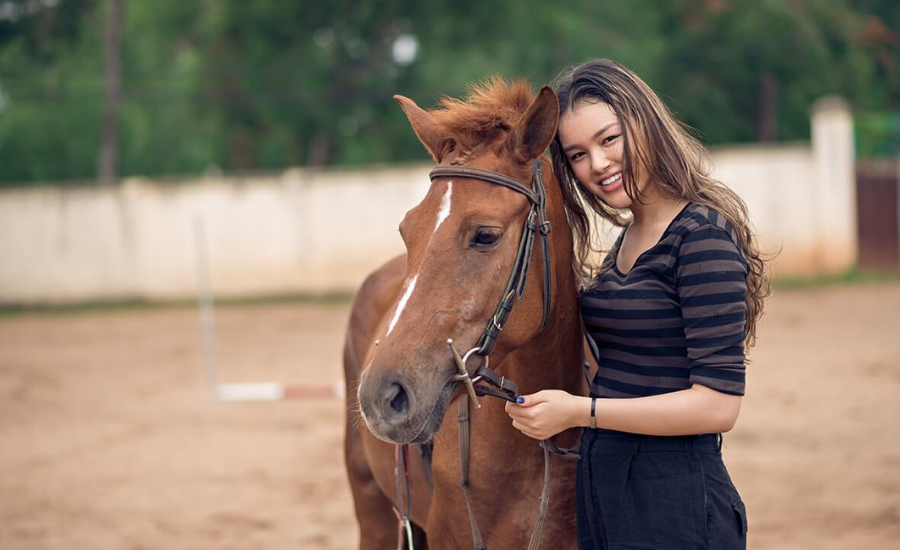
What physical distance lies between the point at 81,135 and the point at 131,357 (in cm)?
1972

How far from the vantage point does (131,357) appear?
Result: 12.4 meters

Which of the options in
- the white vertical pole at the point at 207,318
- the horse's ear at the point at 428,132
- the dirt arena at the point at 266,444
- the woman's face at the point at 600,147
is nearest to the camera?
the woman's face at the point at 600,147

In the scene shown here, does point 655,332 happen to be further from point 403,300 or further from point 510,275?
point 403,300

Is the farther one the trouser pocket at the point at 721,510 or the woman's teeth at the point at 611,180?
the woman's teeth at the point at 611,180

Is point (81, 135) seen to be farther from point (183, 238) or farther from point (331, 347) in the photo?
point (331, 347)

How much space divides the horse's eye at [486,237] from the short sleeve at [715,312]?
0.43 meters

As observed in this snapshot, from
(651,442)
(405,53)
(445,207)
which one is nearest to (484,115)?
(445,207)

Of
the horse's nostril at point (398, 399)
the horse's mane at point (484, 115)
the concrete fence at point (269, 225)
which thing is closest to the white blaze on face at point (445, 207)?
the horse's mane at point (484, 115)

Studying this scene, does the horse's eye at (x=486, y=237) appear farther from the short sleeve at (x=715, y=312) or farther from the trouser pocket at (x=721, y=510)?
the trouser pocket at (x=721, y=510)

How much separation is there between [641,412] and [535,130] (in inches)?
28.0

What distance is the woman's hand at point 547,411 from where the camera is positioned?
207cm

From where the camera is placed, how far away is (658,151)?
215cm

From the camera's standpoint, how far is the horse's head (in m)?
1.98

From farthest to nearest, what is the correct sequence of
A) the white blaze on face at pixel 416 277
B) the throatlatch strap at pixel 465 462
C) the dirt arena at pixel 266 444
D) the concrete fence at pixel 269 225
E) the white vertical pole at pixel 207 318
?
the concrete fence at pixel 269 225 → the white vertical pole at pixel 207 318 → the dirt arena at pixel 266 444 → the throatlatch strap at pixel 465 462 → the white blaze on face at pixel 416 277
